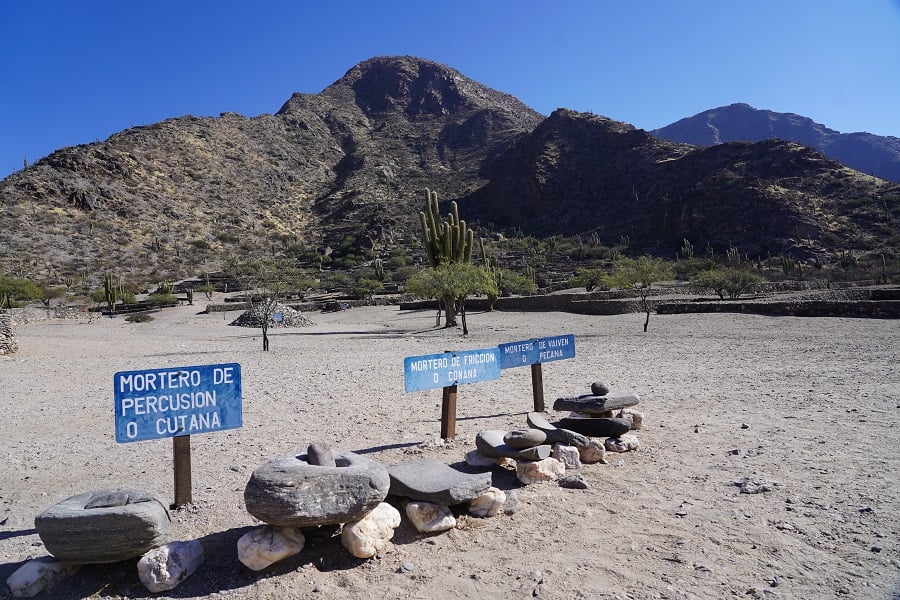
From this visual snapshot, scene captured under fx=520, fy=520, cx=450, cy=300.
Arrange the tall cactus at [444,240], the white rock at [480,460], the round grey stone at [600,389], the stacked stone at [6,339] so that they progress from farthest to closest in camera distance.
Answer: the tall cactus at [444,240]
the stacked stone at [6,339]
the round grey stone at [600,389]
the white rock at [480,460]

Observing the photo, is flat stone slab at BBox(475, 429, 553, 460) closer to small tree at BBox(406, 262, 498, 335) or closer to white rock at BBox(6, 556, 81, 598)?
white rock at BBox(6, 556, 81, 598)

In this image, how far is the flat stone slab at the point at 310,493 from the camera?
3.59m

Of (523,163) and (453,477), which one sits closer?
(453,477)

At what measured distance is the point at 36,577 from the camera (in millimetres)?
3375

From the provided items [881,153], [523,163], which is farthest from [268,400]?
[881,153]

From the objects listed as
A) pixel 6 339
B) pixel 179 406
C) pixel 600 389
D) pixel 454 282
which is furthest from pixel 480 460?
pixel 454 282

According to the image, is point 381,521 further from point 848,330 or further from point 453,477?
→ point 848,330

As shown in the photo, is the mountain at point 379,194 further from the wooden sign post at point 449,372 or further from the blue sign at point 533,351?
the wooden sign post at point 449,372

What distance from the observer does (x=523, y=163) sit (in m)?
104

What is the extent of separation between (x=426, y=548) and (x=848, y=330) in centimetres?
2011

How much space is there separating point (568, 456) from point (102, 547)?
4.26 meters

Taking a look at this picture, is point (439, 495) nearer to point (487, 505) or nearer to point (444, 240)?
point (487, 505)

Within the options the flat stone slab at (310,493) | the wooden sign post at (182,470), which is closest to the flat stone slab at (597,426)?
the flat stone slab at (310,493)

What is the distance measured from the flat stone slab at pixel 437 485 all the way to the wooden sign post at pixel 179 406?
1.56 meters
